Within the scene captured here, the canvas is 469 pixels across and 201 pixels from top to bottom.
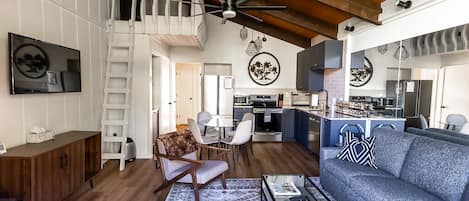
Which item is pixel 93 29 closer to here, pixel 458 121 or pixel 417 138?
pixel 417 138

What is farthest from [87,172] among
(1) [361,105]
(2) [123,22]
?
(1) [361,105]

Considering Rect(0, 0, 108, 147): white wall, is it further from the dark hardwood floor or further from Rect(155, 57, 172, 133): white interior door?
Rect(155, 57, 172, 133): white interior door

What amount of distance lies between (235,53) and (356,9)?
369 centimetres

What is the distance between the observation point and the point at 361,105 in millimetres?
4363

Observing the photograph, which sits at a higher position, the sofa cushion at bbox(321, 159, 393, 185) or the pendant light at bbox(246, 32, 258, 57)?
the pendant light at bbox(246, 32, 258, 57)

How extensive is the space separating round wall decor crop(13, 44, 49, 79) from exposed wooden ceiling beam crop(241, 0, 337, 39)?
11.2 ft

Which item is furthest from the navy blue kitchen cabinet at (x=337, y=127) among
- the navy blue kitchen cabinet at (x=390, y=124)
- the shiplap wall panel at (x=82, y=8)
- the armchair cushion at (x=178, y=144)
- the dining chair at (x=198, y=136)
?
the shiplap wall panel at (x=82, y=8)

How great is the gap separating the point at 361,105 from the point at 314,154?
1.28 m

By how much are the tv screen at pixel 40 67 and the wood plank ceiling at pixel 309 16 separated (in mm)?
2712

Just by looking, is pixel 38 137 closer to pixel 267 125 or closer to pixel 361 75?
pixel 267 125

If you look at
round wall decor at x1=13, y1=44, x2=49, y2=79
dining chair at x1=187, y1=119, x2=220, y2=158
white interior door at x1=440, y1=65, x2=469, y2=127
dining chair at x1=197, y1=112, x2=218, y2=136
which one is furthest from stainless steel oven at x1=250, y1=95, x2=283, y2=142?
round wall decor at x1=13, y1=44, x2=49, y2=79

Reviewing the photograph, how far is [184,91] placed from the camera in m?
8.66

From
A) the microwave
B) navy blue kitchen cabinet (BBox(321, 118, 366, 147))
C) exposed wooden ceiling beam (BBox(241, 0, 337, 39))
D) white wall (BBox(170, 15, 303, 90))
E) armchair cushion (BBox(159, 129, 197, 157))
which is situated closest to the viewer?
armchair cushion (BBox(159, 129, 197, 157))

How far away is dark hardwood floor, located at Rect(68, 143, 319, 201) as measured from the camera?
321 cm
